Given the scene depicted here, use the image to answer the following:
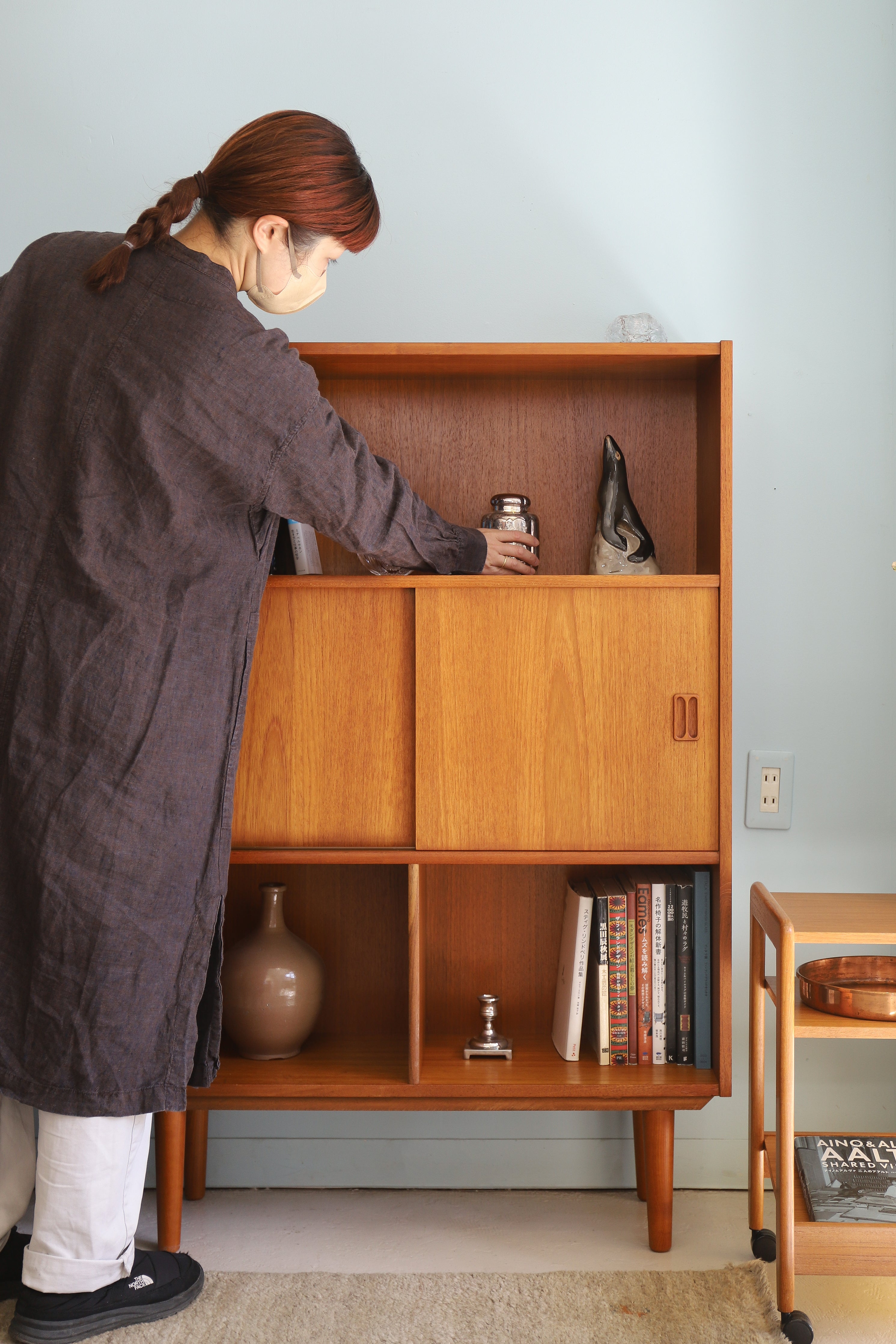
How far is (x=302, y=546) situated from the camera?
1.55m

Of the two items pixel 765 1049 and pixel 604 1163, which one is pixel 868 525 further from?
pixel 604 1163

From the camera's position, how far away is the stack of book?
155cm

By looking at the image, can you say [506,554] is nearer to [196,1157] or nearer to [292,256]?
[292,256]

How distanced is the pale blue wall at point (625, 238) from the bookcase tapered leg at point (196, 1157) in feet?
0.91

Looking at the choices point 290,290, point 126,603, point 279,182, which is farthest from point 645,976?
point 279,182

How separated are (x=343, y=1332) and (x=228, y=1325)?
0.15 meters

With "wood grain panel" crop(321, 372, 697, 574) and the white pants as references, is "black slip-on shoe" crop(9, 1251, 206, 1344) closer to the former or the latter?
the white pants

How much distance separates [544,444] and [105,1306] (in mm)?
1430

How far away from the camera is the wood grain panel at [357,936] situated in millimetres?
1767

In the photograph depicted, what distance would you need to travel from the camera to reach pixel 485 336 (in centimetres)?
176

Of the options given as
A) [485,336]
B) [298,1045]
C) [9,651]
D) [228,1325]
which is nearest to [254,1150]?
[298,1045]

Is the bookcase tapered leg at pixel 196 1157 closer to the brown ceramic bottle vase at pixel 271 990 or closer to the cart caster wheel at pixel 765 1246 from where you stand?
the brown ceramic bottle vase at pixel 271 990

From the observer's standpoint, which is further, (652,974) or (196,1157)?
(196,1157)

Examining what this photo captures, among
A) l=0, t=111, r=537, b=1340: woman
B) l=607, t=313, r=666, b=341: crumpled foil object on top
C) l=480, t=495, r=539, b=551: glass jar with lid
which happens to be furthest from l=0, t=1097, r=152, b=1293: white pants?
l=607, t=313, r=666, b=341: crumpled foil object on top
